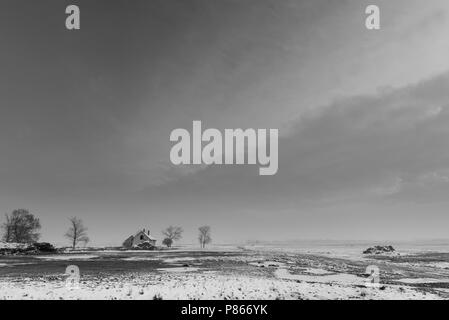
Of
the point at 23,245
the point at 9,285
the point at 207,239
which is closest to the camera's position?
the point at 9,285

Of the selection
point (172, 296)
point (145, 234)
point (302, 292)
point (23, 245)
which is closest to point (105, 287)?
point (172, 296)

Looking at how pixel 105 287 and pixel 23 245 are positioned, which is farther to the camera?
pixel 23 245

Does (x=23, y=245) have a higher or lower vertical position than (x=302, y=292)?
lower

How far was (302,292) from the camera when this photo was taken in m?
18.6
